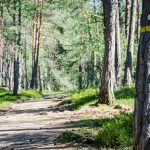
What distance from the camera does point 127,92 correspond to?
752 inches

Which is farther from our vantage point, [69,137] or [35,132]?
[35,132]

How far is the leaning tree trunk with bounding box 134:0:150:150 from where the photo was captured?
5973mm

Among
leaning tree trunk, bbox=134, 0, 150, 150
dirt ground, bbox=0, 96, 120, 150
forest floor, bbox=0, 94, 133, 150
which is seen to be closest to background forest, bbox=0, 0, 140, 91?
forest floor, bbox=0, 94, 133, 150

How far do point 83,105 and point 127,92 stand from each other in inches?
124

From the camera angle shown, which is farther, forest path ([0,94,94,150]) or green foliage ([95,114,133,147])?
forest path ([0,94,94,150])

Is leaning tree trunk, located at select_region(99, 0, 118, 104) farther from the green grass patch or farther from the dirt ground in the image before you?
the green grass patch

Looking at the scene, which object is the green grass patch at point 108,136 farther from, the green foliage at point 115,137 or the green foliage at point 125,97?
the green foliage at point 125,97

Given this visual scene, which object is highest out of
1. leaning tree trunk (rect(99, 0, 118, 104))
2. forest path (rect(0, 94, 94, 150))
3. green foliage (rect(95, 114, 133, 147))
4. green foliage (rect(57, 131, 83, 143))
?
leaning tree trunk (rect(99, 0, 118, 104))

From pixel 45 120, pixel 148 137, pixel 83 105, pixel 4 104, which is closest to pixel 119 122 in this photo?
pixel 148 137

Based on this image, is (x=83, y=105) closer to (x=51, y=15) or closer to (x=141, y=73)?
(x=141, y=73)

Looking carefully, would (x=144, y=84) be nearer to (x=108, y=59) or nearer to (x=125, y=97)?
(x=108, y=59)

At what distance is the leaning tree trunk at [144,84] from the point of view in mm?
5973

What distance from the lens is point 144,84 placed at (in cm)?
599

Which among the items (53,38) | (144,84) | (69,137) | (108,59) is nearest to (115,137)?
(69,137)
